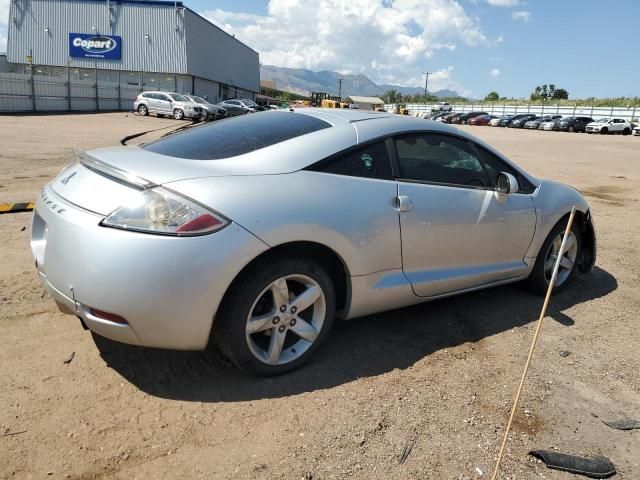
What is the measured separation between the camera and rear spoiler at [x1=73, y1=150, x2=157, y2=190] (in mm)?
2594

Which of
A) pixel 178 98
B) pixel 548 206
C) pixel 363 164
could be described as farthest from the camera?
pixel 178 98

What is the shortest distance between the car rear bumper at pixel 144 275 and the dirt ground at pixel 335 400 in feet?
1.32

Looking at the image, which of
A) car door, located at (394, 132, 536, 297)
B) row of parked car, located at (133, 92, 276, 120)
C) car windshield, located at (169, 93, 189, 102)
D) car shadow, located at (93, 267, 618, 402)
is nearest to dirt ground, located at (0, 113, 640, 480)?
car shadow, located at (93, 267, 618, 402)

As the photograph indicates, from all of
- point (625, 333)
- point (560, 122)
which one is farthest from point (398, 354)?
point (560, 122)

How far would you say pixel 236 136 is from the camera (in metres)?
3.29

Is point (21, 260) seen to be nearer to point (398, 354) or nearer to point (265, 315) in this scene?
point (265, 315)

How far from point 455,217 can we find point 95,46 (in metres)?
51.8

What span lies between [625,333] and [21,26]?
56.4 m

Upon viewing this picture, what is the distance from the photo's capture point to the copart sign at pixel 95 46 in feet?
155

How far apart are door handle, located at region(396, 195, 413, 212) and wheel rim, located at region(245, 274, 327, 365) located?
73cm

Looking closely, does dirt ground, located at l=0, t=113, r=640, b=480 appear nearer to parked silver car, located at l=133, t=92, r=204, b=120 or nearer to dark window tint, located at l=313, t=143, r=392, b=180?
dark window tint, located at l=313, t=143, r=392, b=180

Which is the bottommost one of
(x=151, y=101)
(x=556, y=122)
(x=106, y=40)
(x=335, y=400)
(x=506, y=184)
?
(x=335, y=400)

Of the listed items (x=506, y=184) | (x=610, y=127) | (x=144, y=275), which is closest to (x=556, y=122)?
(x=610, y=127)

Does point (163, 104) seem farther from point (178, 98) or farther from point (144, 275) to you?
point (144, 275)
